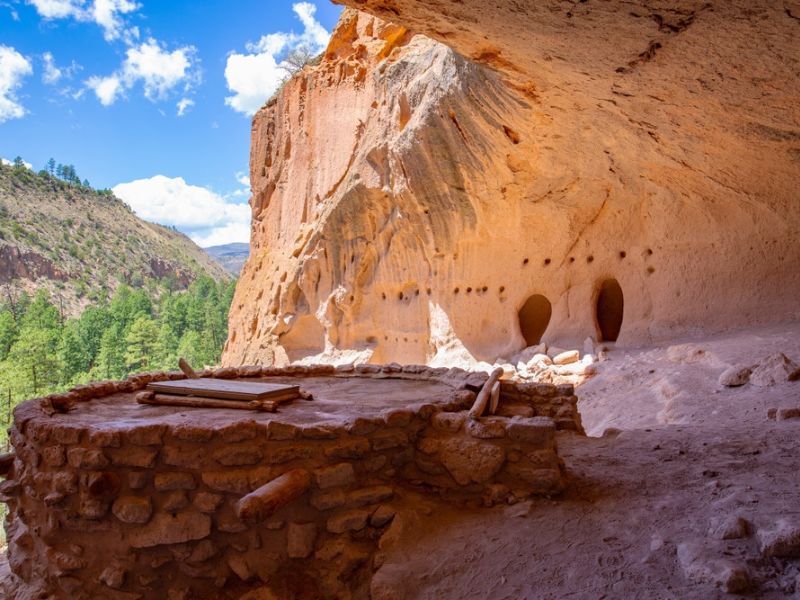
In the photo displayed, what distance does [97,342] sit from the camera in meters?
26.7

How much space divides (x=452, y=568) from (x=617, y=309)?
24.7ft

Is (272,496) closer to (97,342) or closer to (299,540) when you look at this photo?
(299,540)

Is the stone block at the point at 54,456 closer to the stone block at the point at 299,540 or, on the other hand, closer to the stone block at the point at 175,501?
the stone block at the point at 175,501

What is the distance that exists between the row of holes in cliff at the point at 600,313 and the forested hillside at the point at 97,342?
1604 centimetres

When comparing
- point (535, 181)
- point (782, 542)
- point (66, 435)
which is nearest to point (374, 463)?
point (66, 435)

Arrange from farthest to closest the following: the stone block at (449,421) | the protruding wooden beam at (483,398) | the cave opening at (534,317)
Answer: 1. the cave opening at (534,317)
2. the protruding wooden beam at (483,398)
3. the stone block at (449,421)

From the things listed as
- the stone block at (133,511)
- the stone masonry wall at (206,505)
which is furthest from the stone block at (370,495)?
the stone block at (133,511)

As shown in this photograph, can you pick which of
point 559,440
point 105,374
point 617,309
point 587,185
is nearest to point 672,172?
point 587,185

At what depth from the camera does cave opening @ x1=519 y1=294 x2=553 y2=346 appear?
9.75m

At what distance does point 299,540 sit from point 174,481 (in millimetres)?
581

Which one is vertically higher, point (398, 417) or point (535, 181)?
point (535, 181)

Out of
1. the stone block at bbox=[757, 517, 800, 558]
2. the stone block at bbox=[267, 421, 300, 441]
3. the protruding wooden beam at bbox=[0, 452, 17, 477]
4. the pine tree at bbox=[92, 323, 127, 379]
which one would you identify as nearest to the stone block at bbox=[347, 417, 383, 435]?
the stone block at bbox=[267, 421, 300, 441]

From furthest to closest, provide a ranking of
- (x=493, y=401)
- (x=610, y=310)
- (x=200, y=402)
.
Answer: (x=610, y=310), (x=493, y=401), (x=200, y=402)

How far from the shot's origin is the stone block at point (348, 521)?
91.4 inches
